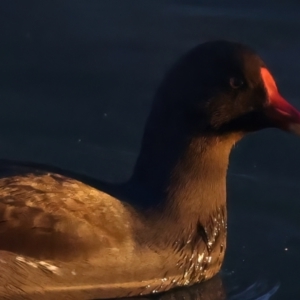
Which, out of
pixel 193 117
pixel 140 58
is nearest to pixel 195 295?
pixel 193 117

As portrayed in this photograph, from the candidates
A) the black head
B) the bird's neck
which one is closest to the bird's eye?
the black head

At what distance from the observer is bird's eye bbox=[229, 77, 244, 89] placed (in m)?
7.33

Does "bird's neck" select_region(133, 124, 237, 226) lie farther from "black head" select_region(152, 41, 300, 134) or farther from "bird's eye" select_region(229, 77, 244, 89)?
"bird's eye" select_region(229, 77, 244, 89)

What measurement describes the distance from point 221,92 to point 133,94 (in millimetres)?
2137

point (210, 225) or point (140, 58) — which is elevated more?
point (140, 58)

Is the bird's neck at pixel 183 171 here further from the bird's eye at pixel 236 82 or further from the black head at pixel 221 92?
the bird's eye at pixel 236 82

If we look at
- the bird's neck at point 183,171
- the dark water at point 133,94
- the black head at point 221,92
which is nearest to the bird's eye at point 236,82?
the black head at point 221,92

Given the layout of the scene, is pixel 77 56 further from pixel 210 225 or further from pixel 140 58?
pixel 210 225

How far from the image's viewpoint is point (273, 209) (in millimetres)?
8414

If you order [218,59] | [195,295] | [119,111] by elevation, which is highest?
[218,59]

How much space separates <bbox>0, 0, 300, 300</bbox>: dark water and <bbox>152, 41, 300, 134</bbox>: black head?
3.24 ft

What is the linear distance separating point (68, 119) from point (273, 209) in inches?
64.1

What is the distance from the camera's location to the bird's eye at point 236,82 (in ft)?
24.1

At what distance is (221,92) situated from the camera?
7348mm
